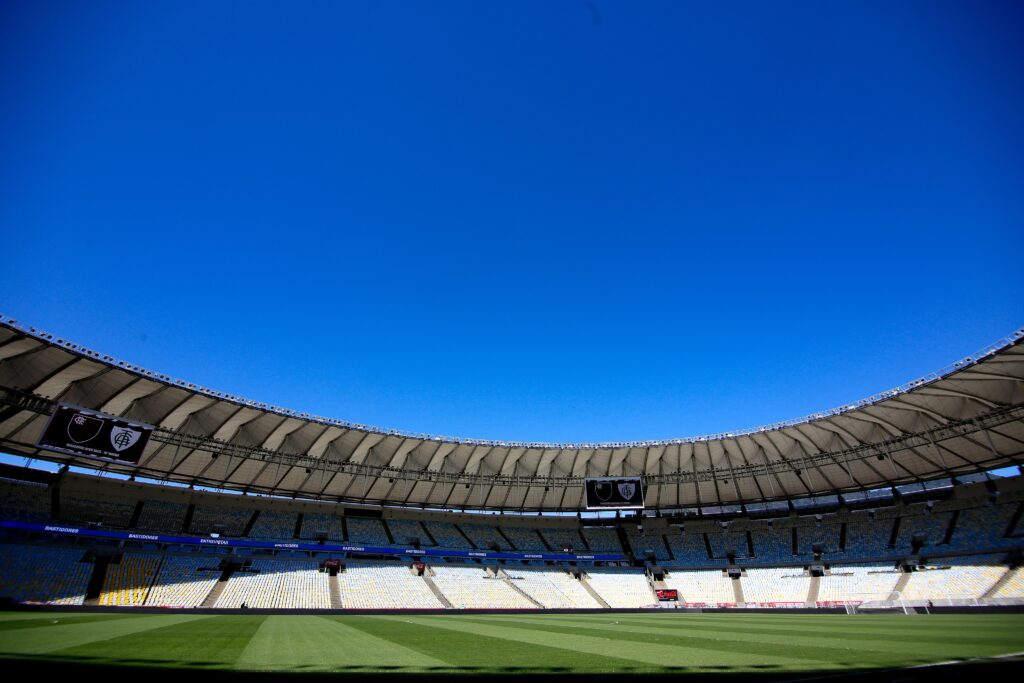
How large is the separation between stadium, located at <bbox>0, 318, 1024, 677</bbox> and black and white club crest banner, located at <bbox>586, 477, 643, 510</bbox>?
0.22 meters

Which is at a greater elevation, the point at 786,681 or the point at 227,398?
the point at 227,398

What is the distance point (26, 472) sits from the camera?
1438 inches

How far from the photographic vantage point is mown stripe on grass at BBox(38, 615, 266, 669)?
1037cm

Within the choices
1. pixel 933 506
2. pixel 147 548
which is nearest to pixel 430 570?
pixel 147 548

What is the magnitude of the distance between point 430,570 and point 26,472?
1348 inches

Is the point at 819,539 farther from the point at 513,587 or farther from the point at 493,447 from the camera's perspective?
the point at 493,447

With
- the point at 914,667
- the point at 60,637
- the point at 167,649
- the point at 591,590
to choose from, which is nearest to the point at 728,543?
the point at 591,590

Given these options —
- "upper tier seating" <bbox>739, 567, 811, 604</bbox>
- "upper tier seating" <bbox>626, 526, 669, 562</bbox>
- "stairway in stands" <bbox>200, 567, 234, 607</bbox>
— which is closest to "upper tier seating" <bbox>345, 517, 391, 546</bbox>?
"stairway in stands" <bbox>200, 567, 234, 607</bbox>

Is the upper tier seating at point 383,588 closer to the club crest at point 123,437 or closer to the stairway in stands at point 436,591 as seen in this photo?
the stairway in stands at point 436,591

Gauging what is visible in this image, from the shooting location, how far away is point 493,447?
1773 inches

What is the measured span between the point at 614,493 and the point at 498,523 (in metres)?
19.1

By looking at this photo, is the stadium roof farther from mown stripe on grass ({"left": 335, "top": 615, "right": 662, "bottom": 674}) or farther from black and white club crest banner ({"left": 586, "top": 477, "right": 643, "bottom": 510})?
mown stripe on grass ({"left": 335, "top": 615, "right": 662, "bottom": 674})

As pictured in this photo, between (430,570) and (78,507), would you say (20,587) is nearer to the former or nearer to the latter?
(78,507)

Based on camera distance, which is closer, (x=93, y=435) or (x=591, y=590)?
(x=93, y=435)
